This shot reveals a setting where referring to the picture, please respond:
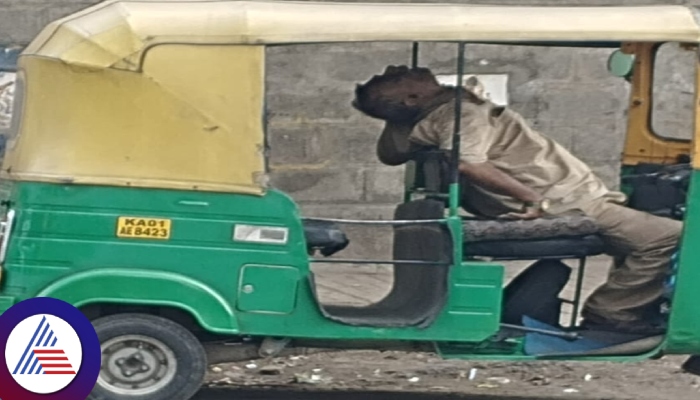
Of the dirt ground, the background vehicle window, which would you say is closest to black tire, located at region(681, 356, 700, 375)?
the dirt ground

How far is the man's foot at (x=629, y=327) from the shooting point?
5.96 meters

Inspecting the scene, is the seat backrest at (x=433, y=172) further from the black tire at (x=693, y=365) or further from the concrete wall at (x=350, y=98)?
the concrete wall at (x=350, y=98)

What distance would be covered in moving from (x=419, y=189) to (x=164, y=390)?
1582 mm

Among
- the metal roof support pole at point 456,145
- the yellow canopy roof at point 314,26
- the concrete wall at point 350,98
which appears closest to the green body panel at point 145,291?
the yellow canopy roof at point 314,26

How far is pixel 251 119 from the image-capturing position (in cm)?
542

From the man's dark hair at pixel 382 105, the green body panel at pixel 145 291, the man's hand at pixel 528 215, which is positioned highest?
the man's dark hair at pixel 382 105

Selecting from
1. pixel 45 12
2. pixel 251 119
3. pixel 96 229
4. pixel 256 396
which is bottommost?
pixel 256 396

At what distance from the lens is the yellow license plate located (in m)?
5.41

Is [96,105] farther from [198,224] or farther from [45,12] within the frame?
[45,12]

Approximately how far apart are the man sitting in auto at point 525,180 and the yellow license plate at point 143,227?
122 cm

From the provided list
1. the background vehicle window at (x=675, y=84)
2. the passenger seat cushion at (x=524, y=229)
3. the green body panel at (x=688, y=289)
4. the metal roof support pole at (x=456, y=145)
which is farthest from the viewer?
the background vehicle window at (x=675, y=84)

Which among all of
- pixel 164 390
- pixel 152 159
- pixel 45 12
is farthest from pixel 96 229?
pixel 45 12

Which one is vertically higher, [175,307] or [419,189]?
[419,189]

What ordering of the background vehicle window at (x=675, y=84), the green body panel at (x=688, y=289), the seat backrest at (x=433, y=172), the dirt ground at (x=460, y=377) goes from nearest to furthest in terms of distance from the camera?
the green body panel at (x=688, y=289), the seat backrest at (x=433, y=172), the dirt ground at (x=460, y=377), the background vehicle window at (x=675, y=84)
